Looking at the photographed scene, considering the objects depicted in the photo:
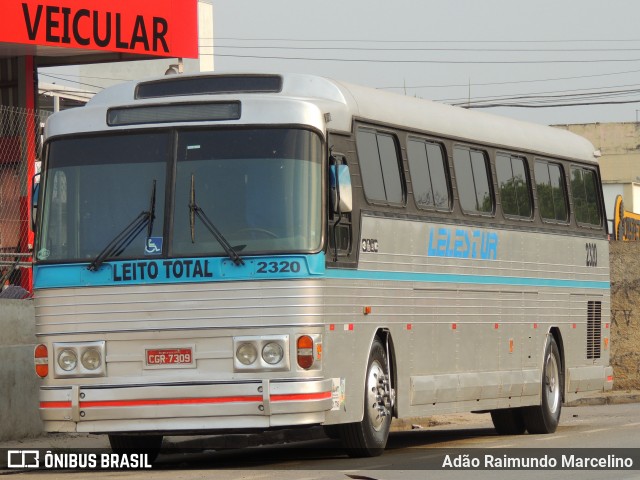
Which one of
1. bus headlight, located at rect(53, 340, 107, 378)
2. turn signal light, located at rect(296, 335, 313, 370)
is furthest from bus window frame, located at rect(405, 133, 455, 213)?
bus headlight, located at rect(53, 340, 107, 378)

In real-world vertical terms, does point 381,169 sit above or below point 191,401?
above

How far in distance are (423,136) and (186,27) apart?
47.1ft

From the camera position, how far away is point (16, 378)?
56.3 feet

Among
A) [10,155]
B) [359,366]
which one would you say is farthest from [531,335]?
[10,155]

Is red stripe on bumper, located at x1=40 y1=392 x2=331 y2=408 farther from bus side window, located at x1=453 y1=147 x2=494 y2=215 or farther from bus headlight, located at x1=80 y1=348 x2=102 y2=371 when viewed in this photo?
bus side window, located at x1=453 y1=147 x2=494 y2=215

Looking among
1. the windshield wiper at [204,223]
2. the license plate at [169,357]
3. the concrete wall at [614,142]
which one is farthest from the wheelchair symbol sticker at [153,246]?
the concrete wall at [614,142]

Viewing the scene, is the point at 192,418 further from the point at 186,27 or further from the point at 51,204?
the point at 186,27

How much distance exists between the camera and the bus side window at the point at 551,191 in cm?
1903

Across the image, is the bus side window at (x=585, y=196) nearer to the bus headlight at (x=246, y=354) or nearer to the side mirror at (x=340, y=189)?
the side mirror at (x=340, y=189)

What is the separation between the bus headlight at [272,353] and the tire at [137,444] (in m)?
2.45

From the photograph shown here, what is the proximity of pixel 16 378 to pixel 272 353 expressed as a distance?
5.18m

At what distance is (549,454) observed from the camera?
1473 cm

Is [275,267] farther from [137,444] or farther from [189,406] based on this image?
[137,444]

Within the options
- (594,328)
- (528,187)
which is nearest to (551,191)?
(528,187)
